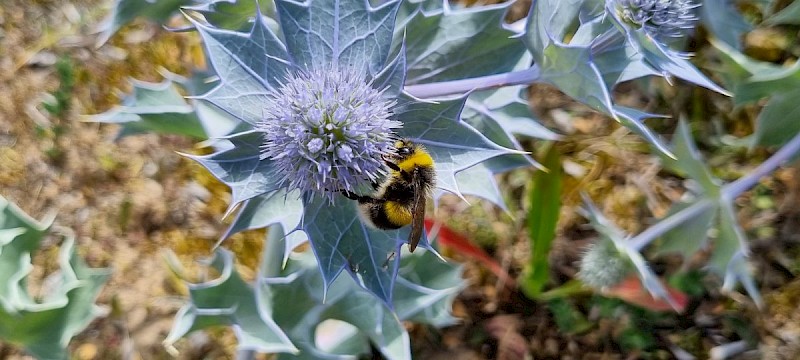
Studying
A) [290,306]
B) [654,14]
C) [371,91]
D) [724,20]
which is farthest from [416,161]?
[724,20]

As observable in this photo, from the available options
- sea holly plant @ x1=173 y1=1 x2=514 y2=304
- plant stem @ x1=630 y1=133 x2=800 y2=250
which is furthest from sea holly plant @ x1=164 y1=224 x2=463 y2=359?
plant stem @ x1=630 y1=133 x2=800 y2=250

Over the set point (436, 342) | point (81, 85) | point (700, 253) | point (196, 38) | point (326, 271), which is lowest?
point (436, 342)

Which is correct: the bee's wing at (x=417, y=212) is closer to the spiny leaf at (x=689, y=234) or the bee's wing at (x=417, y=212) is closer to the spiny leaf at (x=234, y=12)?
the spiny leaf at (x=234, y=12)

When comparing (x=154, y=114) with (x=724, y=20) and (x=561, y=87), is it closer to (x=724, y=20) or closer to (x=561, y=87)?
(x=561, y=87)

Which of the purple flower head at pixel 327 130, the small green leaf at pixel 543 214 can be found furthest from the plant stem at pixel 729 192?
the purple flower head at pixel 327 130

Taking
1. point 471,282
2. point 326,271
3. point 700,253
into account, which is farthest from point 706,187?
point 326,271

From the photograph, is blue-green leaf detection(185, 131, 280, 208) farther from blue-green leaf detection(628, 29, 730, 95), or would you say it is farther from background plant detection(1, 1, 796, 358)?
blue-green leaf detection(628, 29, 730, 95)

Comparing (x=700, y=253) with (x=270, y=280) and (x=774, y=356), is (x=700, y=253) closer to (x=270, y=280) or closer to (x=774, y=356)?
(x=774, y=356)
